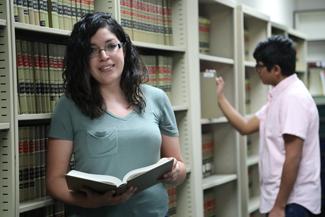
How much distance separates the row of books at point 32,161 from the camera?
1.76m

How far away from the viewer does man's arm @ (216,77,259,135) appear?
2.93 meters

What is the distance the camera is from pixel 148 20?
8.00ft

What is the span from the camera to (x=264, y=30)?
12.0ft

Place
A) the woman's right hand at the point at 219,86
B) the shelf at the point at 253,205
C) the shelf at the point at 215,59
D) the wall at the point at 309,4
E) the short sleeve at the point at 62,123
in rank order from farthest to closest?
the wall at the point at 309,4, the shelf at the point at 253,205, the woman's right hand at the point at 219,86, the shelf at the point at 215,59, the short sleeve at the point at 62,123

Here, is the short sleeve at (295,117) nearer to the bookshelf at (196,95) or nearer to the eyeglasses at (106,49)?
the bookshelf at (196,95)

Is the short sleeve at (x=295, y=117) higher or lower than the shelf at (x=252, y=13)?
lower

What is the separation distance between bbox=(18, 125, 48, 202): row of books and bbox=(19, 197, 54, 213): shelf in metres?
0.04

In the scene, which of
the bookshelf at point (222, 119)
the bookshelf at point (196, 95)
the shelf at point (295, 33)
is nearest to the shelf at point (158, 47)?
the bookshelf at point (196, 95)

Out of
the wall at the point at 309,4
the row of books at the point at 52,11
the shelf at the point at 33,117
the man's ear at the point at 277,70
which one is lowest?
the shelf at the point at 33,117

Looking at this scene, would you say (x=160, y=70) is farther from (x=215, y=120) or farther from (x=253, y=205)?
(x=253, y=205)

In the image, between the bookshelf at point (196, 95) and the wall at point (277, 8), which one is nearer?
the bookshelf at point (196, 95)

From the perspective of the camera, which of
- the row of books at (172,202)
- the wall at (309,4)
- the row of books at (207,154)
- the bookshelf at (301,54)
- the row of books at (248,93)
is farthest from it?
the wall at (309,4)

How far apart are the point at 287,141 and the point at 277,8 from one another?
2.97 metres

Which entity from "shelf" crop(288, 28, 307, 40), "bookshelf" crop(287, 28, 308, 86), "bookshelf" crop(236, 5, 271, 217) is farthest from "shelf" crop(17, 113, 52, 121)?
"bookshelf" crop(287, 28, 308, 86)
